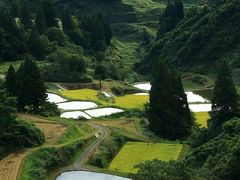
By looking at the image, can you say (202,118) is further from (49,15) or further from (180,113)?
(49,15)

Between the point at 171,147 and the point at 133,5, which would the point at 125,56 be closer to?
the point at 133,5

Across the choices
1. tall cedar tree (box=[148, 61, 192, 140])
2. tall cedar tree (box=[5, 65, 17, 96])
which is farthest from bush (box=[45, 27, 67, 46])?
tall cedar tree (box=[148, 61, 192, 140])

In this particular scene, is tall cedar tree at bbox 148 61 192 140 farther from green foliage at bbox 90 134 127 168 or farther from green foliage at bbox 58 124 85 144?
green foliage at bbox 58 124 85 144

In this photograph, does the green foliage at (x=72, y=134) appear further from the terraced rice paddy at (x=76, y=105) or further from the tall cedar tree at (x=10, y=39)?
the tall cedar tree at (x=10, y=39)

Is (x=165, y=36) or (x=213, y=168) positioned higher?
(x=165, y=36)

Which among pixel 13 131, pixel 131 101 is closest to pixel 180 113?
pixel 13 131

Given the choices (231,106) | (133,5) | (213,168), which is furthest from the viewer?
(133,5)

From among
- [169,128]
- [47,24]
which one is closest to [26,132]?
[169,128]
